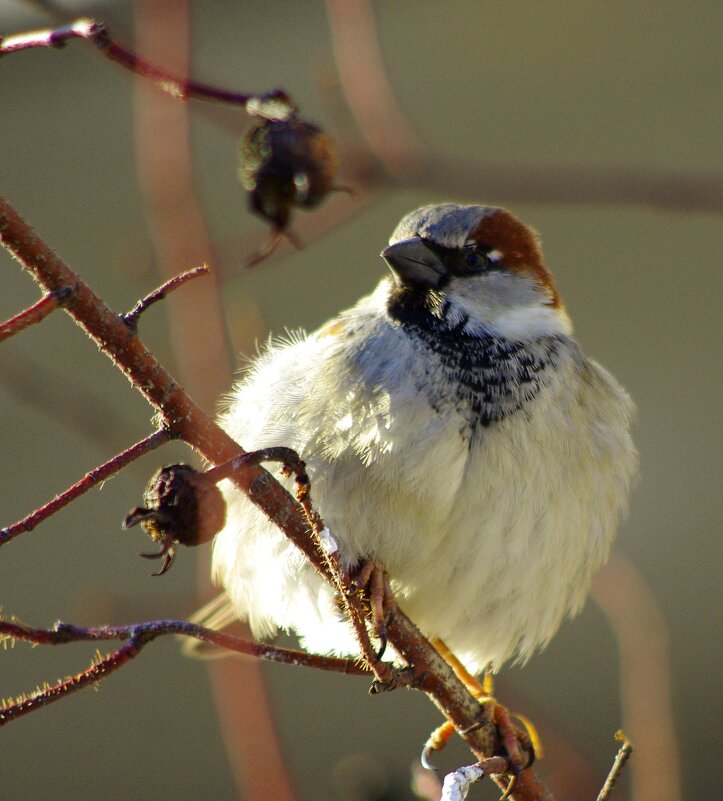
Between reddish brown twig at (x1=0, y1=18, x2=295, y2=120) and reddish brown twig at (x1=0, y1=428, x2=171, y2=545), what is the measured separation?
0.27m

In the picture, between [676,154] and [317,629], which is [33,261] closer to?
[317,629]

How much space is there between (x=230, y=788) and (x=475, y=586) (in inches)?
96.0

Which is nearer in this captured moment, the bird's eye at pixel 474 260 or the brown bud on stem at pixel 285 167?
the brown bud on stem at pixel 285 167

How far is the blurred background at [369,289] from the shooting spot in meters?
3.44

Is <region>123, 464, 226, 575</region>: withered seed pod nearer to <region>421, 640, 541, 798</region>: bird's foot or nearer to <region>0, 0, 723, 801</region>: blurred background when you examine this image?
<region>421, 640, 541, 798</region>: bird's foot

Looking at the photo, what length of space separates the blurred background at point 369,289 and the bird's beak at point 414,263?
5.52 feet

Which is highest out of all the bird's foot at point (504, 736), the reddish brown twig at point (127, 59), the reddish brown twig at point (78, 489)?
the reddish brown twig at point (127, 59)

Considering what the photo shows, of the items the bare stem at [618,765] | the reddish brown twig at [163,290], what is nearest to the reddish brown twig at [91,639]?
the reddish brown twig at [163,290]

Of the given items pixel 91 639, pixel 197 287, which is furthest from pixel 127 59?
pixel 197 287

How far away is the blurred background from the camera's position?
3439 millimetres

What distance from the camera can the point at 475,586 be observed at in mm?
1620

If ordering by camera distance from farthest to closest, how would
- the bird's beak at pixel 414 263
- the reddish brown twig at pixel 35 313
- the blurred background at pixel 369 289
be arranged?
1. the blurred background at pixel 369 289
2. the bird's beak at pixel 414 263
3. the reddish brown twig at pixel 35 313

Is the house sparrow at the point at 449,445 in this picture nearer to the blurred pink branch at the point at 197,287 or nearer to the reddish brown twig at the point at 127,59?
the blurred pink branch at the point at 197,287

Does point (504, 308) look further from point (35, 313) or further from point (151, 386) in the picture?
point (35, 313)
